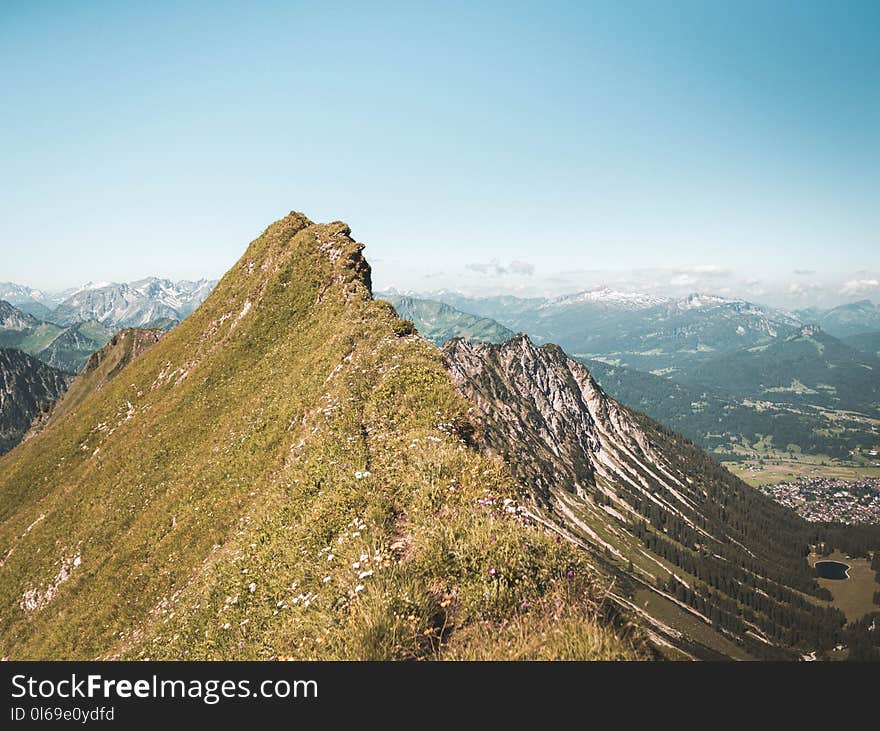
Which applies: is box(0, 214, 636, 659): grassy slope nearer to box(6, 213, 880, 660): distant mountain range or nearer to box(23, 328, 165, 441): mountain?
box(6, 213, 880, 660): distant mountain range

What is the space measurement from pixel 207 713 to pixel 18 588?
38.3 metres

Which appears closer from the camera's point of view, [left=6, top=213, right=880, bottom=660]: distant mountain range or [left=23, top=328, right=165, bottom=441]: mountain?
[left=6, top=213, right=880, bottom=660]: distant mountain range

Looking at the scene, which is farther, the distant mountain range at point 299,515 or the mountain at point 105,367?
the mountain at point 105,367

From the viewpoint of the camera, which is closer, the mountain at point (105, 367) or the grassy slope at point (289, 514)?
the grassy slope at point (289, 514)

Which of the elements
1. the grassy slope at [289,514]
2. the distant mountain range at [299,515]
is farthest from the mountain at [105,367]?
the distant mountain range at [299,515]

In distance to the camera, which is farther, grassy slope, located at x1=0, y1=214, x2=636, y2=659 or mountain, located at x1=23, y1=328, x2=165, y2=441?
mountain, located at x1=23, y1=328, x2=165, y2=441

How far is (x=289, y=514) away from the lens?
13438 millimetres

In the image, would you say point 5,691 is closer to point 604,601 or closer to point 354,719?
point 354,719

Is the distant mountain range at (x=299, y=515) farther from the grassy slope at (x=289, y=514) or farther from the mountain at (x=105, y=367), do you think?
the mountain at (x=105, y=367)

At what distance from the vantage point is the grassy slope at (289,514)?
7203 mm

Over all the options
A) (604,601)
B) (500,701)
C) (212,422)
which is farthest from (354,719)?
(212,422)

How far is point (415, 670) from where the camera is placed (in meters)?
6.15

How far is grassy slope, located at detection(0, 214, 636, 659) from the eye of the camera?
720 cm

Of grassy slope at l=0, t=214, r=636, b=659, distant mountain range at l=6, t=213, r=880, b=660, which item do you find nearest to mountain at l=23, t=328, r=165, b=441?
grassy slope at l=0, t=214, r=636, b=659
